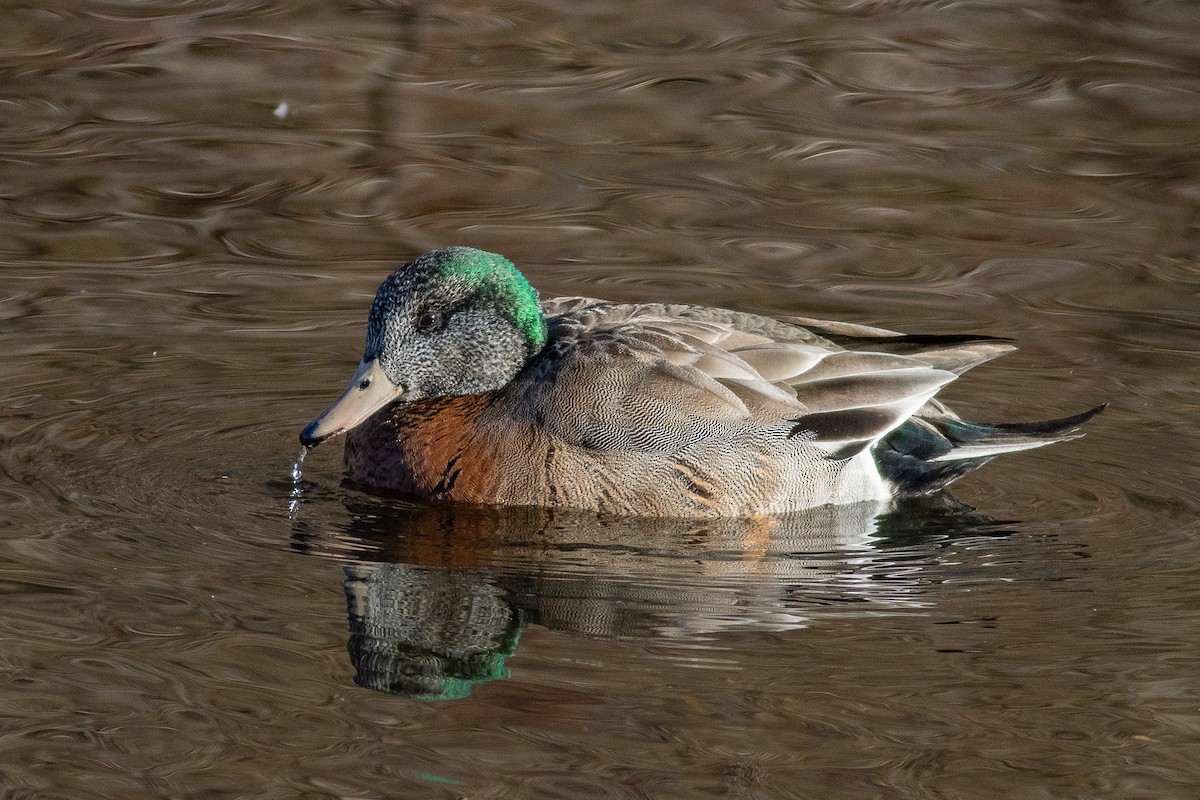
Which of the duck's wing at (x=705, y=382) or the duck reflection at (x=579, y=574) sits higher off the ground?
the duck's wing at (x=705, y=382)

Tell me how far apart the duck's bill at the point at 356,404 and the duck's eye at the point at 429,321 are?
0.22 metres

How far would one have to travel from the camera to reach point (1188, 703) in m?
5.15

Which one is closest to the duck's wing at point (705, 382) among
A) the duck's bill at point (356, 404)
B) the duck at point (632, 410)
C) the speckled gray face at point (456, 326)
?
the duck at point (632, 410)

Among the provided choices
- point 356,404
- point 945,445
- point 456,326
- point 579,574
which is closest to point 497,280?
point 456,326

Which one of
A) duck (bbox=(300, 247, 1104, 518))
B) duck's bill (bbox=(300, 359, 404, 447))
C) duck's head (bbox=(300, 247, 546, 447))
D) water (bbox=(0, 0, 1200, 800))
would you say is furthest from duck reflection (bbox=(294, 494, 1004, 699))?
duck's head (bbox=(300, 247, 546, 447))

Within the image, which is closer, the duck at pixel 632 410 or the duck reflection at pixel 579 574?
the duck reflection at pixel 579 574

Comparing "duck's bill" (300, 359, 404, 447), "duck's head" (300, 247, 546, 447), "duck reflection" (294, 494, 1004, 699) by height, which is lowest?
"duck reflection" (294, 494, 1004, 699)

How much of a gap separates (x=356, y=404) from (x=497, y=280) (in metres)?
0.72

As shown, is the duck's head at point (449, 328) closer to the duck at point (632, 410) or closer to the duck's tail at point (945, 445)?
the duck at point (632, 410)

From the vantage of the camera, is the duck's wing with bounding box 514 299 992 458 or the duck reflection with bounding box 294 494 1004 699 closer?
the duck reflection with bounding box 294 494 1004 699

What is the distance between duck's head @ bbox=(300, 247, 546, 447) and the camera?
6.80m

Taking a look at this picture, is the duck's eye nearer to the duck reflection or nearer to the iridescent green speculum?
the iridescent green speculum

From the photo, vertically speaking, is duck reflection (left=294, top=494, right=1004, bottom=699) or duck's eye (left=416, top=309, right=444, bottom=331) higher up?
duck's eye (left=416, top=309, right=444, bottom=331)

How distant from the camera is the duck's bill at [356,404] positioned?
21.3 feet
